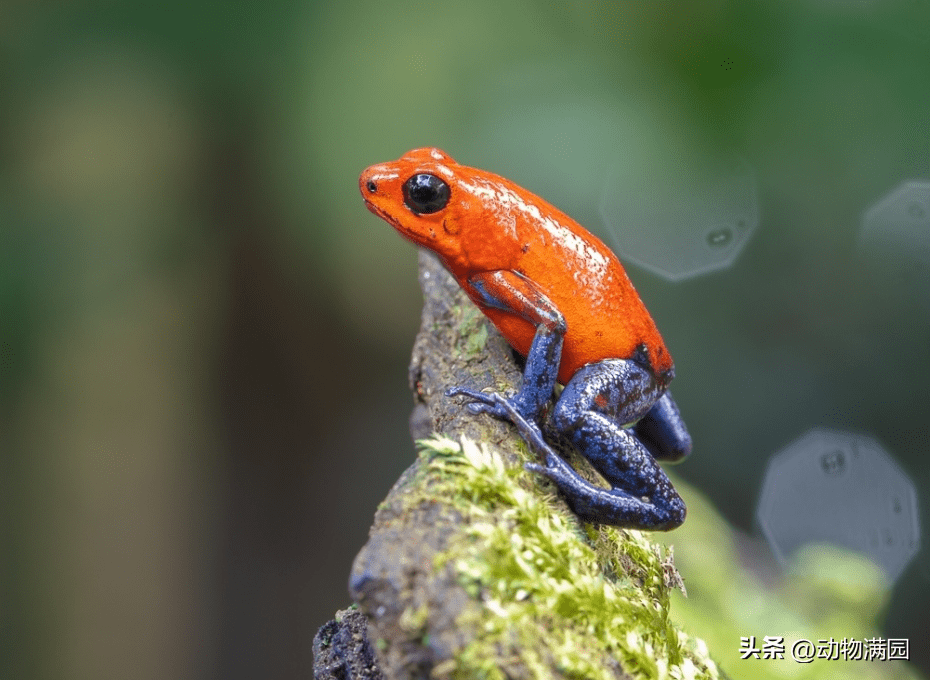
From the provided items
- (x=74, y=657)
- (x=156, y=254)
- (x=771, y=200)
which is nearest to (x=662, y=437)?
(x=771, y=200)

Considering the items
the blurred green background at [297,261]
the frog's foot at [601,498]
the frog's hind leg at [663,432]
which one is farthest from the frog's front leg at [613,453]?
the blurred green background at [297,261]

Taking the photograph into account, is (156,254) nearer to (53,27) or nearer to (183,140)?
(183,140)

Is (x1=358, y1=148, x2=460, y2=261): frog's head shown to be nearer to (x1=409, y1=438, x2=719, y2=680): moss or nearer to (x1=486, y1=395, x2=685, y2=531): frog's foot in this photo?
(x1=486, y1=395, x2=685, y2=531): frog's foot

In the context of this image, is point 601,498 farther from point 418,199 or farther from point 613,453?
point 418,199

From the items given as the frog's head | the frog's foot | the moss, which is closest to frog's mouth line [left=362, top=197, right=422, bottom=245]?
the frog's head

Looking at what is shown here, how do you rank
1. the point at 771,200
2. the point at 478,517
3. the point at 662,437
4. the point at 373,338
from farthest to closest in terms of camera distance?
1. the point at 373,338
2. the point at 771,200
3. the point at 662,437
4. the point at 478,517

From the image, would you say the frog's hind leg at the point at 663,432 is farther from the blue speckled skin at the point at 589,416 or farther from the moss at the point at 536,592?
the moss at the point at 536,592

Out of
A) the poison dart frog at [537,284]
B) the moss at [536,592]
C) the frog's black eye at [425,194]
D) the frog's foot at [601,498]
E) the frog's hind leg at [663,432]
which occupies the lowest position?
the moss at [536,592]
